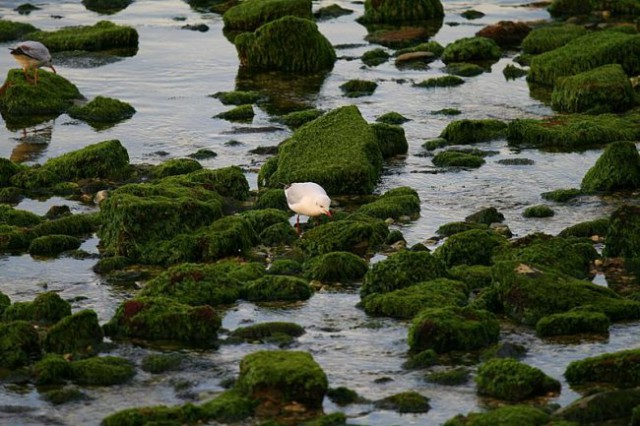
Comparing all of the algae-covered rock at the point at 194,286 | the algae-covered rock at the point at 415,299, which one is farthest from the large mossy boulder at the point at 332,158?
the algae-covered rock at the point at 415,299

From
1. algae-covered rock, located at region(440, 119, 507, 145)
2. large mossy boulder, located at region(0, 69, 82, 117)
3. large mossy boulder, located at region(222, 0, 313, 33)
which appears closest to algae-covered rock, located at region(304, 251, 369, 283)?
algae-covered rock, located at region(440, 119, 507, 145)

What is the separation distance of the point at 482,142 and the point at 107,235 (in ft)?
29.8

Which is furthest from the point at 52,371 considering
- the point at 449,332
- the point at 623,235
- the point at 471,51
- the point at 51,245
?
the point at 471,51

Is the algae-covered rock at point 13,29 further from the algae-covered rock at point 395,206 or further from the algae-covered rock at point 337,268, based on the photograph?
the algae-covered rock at point 337,268

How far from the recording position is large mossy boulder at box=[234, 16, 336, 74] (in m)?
32.2

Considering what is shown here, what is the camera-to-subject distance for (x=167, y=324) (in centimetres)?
1577

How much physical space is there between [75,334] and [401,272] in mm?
4323

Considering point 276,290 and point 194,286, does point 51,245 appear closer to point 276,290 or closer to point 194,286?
point 194,286

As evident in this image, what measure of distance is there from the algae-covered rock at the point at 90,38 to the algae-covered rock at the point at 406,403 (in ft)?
74.9

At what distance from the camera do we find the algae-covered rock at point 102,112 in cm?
2809

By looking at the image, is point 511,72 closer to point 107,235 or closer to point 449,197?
point 449,197

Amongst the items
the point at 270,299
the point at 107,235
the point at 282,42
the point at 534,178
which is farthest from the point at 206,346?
the point at 282,42

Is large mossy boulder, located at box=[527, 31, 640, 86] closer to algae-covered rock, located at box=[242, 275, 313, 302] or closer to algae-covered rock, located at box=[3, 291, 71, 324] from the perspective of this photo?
algae-covered rock, located at box=[242, 275, 313, 302]

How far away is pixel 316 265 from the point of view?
59.5ft
